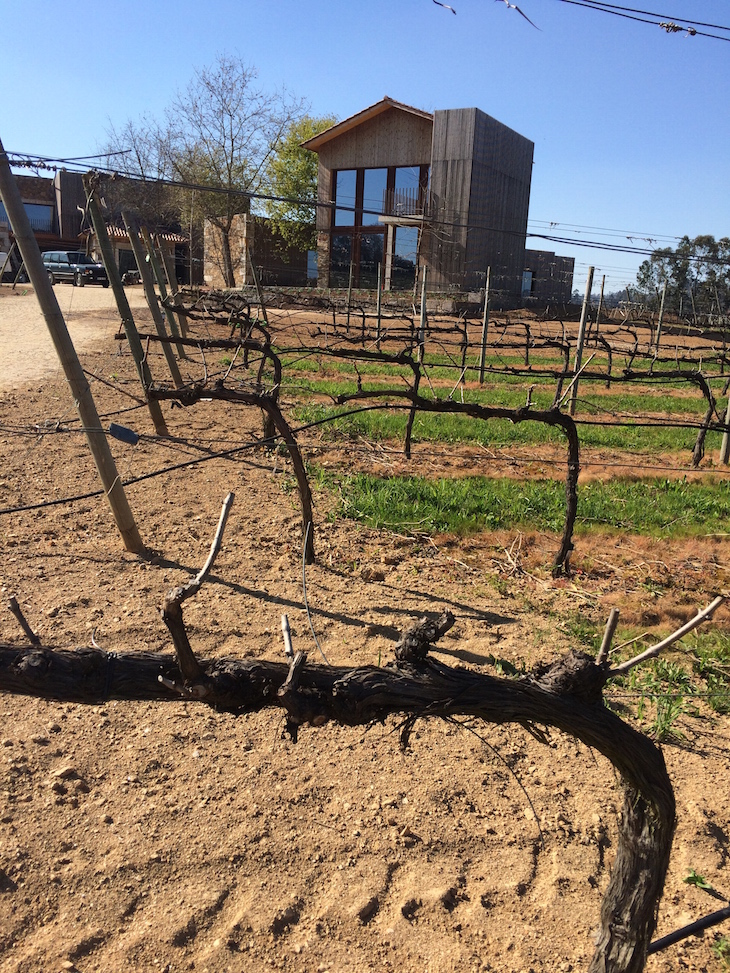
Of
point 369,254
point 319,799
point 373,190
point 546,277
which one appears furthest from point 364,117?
point 319,799

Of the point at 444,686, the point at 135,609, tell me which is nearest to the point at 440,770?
the point at 444,686

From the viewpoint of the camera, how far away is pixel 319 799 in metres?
3.12

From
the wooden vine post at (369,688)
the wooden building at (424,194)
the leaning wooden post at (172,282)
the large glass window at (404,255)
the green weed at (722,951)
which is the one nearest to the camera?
the wooden vine post at (369,688)

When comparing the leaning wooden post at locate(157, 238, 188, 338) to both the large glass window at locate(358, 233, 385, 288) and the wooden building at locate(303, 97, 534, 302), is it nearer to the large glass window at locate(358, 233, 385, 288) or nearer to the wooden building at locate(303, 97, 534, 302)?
the wooden building at locate(303, 97, 534, 302)

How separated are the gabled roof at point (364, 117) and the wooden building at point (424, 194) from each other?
4 centimetres

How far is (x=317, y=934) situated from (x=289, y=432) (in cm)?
331

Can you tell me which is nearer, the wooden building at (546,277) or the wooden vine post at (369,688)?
the wooden vine post at (369,688)

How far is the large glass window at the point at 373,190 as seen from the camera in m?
28.8

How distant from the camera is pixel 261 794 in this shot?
313 centimetres

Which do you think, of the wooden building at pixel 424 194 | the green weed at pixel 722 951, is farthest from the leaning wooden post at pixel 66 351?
the wooden building at pixel 424 194

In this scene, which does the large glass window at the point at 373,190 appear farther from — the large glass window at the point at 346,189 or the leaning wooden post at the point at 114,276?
the leaning wooden post at the point at 114,276

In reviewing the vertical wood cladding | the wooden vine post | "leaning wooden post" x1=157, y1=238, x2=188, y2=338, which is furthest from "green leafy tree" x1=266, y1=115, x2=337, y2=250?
the wooden vine post

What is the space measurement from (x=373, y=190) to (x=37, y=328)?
16.9 m

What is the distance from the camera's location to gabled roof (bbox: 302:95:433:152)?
87.5ft
